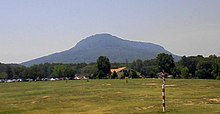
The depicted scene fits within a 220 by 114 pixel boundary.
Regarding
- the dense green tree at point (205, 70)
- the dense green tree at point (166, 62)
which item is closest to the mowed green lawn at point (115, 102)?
the dense green tree at point (205, 70)

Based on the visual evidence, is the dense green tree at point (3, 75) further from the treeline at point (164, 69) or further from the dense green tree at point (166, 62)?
the dense green tree at point (166, 62)

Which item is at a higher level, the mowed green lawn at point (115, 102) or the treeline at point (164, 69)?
the treeline at point (164, 69)

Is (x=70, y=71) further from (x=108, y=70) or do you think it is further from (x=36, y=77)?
(x=108, y=70)

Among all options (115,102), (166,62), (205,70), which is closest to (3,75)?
(166,62)

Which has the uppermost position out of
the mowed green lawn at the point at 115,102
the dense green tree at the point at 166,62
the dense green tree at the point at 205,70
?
the dense green tree at the point at 166,62

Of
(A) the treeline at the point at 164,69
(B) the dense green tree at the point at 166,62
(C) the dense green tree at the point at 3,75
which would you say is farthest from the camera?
(C) the dense green tree at the point at 3,75

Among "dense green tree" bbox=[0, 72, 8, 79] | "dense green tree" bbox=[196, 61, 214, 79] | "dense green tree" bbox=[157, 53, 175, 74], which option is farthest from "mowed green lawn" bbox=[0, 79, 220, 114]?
"dense green tree" bbox=[0, 72, 8, 79]

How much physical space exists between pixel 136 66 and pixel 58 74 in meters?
40.4

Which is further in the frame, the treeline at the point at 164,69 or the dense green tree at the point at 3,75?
the dense green tree at the point at 3,75

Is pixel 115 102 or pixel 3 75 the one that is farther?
pixel 3 75

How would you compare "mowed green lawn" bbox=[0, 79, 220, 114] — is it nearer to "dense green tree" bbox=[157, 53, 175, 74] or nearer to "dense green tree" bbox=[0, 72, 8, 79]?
"dense green tree" bbox=[157, 53, 175, 74]

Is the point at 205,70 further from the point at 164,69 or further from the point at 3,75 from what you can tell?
the point at 3,75

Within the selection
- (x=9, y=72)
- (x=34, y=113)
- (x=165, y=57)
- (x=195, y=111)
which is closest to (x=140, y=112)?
(x=195, y=111)

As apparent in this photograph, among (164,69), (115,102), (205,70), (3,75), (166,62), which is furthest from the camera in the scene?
(3,75)
